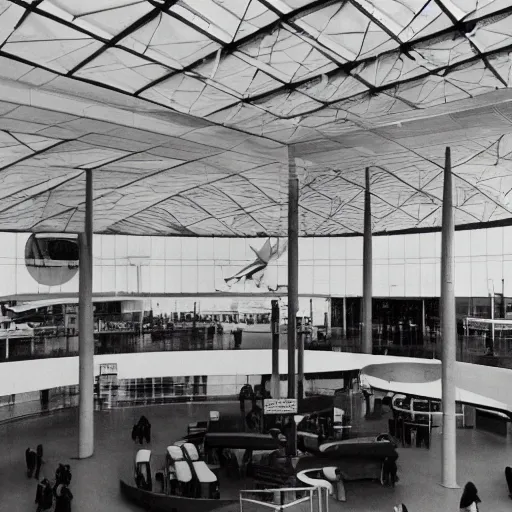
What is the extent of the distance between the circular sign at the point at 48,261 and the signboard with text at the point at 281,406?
22.7 meters

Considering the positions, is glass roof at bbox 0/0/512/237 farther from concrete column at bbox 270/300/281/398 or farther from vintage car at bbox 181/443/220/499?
vintage car at bbox 181/443/220/499

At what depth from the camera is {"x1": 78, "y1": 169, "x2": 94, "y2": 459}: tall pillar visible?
81.8 ft

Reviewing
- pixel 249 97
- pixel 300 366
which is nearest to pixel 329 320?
Answer: pixel 300 366

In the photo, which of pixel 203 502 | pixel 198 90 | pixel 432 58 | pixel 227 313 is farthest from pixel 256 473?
pixel 227 313

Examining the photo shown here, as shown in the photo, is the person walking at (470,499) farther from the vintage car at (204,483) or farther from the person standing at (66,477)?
the person standing at (66,477)

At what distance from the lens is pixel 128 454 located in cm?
2530

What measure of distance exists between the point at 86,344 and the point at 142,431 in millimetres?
5077

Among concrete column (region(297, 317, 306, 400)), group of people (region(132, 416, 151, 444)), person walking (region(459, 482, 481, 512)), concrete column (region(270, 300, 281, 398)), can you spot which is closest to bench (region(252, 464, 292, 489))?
person walking (region(459, 482, 481, 512))

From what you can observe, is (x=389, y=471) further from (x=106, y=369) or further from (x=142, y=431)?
(x=106, y=369)

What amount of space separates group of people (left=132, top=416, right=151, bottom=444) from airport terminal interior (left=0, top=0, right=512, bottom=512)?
39cm

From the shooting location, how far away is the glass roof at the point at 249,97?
13258mm

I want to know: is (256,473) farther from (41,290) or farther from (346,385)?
(41,290)

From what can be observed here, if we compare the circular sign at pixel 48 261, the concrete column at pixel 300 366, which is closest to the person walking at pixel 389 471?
the concrete column at pixel 300 366

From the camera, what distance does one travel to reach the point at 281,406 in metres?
23.2
